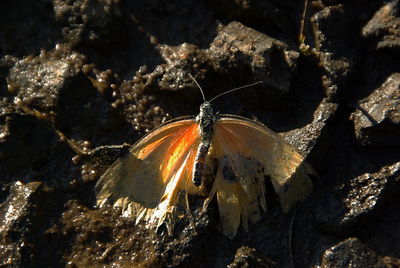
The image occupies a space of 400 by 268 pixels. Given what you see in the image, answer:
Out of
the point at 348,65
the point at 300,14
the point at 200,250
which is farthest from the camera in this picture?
the point at 300,14

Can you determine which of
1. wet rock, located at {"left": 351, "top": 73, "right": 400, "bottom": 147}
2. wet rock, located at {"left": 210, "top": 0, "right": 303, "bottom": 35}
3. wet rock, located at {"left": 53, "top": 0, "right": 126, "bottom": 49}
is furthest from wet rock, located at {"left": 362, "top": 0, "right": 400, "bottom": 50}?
wet rock, located at {"left": 53, "top": 0, "right": 126, "bottom": 49}

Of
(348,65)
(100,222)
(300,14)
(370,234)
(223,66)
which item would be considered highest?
(300,14)

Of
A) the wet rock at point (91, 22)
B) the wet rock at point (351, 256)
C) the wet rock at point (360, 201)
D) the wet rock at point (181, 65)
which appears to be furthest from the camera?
the wet rock at point (91, 22)

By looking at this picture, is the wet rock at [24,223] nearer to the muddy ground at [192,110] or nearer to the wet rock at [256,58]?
the muddy ground at [192,110]

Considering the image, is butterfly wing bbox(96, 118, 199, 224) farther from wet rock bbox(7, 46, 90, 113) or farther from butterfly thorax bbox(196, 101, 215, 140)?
wet rock bbox(7, 46, 90, 113)

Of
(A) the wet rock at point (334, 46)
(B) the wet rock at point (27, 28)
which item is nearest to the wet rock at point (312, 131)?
(A) the wet rock at point (334, 46)

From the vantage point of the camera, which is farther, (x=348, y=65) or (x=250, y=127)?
(x=348, y=65)

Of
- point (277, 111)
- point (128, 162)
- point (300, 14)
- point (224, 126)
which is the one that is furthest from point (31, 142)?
point (300, 14)

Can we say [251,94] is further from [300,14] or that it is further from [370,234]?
[370,234]
